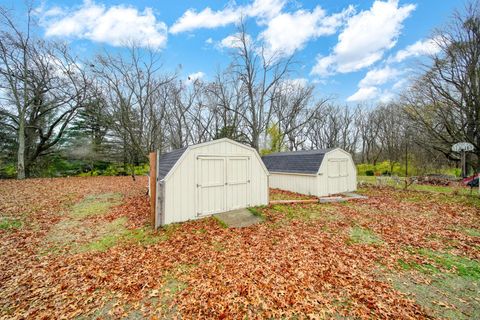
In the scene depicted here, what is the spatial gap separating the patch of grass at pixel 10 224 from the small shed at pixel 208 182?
4387 mm

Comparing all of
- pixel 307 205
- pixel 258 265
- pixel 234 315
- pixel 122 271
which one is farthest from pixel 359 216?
pixel 122 271

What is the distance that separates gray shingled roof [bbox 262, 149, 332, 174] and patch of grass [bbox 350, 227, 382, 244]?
200 inches

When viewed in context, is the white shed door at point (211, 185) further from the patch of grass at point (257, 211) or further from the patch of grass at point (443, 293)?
the patch of grass at point (443, 293)

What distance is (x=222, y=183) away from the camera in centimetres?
731

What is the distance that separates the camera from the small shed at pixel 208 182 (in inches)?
248

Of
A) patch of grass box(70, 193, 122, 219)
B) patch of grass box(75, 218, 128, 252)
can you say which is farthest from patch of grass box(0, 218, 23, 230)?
patch of grass box(75, 218, 128, 252)

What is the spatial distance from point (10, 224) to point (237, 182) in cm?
744

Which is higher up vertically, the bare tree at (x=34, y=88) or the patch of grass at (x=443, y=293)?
the bare tree at (x=34, y=88)

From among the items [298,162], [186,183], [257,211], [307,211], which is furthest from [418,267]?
[298,162]

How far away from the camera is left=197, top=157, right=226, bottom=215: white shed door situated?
6.88 m

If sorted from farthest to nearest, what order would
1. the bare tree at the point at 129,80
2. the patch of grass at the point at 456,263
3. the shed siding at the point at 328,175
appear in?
the bare tree at the point at 129,80 < the shed siding at the point at 328,175 < the patch of grass at the point at 456,263

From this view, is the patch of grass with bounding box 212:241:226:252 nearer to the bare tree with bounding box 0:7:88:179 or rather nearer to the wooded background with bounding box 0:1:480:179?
the wooded background with bounding box 0:1:480:179

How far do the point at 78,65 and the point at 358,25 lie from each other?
20715 mm

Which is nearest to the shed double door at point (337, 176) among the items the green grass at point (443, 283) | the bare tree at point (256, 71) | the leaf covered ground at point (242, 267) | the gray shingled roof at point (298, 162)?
the gray shingled roof at point (298, 162)
